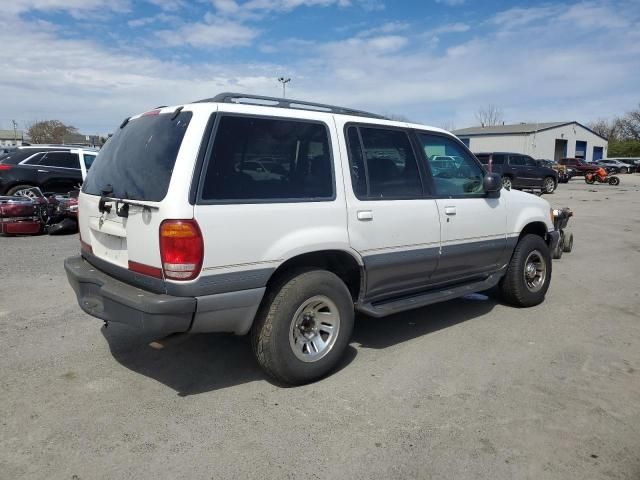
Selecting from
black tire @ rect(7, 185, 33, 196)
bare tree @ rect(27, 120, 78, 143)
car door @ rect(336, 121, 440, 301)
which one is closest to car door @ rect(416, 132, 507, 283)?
car door @ rect(336, 121, 440, 301)

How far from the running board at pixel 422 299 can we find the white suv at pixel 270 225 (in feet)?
0.06

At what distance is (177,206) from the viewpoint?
Result: 9.95 feet

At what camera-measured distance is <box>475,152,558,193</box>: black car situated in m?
24.2

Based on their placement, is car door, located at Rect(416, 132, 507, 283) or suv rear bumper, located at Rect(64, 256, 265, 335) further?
car door, located at Rect(416, 132, 507, 283)

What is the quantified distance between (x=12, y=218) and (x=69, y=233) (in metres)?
1.05

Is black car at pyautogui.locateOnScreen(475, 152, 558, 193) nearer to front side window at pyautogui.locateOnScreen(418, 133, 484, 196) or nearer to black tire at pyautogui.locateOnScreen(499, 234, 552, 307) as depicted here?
black tire at pyautogui.locateOnScreen(499, 234, 552, 307)

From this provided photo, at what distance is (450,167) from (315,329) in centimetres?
207

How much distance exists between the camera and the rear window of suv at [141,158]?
323 cm

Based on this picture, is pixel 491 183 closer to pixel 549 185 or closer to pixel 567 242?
pixel 567 242

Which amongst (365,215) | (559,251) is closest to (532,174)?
(559,251)

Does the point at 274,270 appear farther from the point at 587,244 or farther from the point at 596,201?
the point at 596,201

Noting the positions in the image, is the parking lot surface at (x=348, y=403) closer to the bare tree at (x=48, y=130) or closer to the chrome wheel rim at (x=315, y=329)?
the chrome wheel rim at (x=315, y=329)

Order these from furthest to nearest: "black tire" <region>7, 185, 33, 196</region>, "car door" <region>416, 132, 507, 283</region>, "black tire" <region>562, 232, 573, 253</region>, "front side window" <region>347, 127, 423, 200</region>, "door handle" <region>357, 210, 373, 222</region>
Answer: "black tire" <region>7, 185, 33, 196</region> < "black tire" <region>562, 232, 573, 253</region> < "car door" <region>416, 132, 507, 283</region> < "front side window" <region>347, 127, 423, 200</region> < "door handle" <region>357, 210, 373, 222</region>

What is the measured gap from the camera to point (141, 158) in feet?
11.5
